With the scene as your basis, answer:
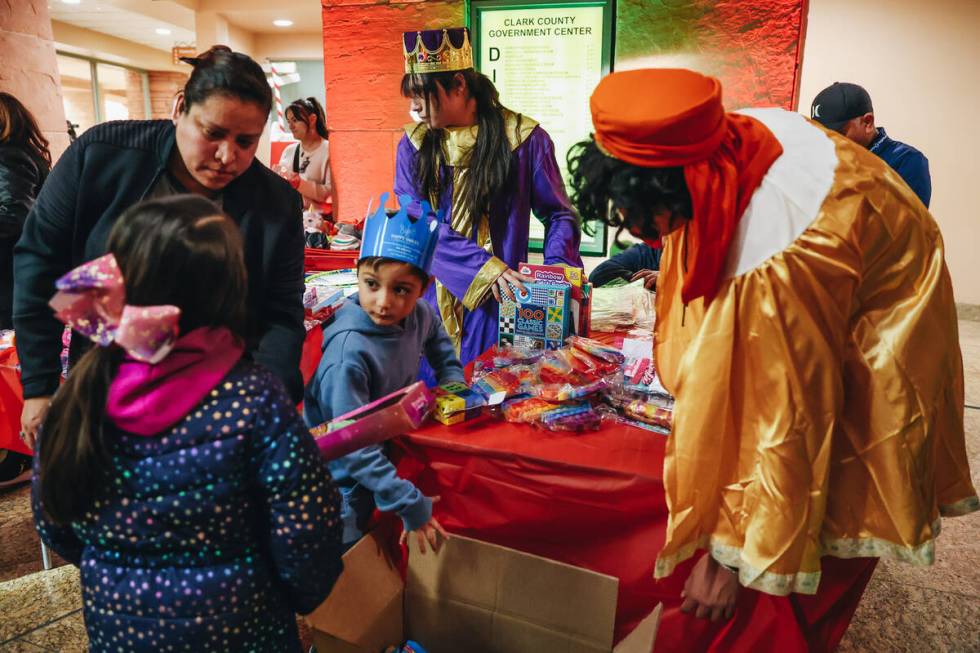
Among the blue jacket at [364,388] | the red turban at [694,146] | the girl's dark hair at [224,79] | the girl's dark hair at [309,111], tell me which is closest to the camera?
the red turban at [694,146]

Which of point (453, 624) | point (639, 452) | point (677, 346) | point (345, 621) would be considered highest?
point (677, 346)

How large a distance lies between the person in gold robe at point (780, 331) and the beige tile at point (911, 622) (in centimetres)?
114

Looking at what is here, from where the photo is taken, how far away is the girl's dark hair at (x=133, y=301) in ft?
3.01

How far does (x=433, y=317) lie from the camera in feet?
6.19

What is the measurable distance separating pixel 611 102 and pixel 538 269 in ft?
3.23

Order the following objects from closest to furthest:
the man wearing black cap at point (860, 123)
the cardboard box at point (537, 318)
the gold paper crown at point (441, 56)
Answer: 1. the cardboard box at point (537, 318)
2. the gold paper crown at point (441, 56)
3. the man wearing black cap at point (860, 123)

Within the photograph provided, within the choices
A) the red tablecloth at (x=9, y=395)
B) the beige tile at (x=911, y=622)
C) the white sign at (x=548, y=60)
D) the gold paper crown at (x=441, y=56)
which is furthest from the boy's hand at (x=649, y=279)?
the red tablecloth at (x=9, y=395)

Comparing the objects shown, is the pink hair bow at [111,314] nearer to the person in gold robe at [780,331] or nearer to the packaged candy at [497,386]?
the person in gold robe at [780,331]

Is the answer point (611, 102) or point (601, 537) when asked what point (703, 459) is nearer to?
point (601, 537)

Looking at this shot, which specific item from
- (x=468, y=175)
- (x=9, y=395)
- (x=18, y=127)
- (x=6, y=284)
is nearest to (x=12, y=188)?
(x=18, y=127)

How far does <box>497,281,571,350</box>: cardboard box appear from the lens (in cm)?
193

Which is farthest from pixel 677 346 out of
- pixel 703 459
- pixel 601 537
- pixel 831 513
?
pixel 601 537

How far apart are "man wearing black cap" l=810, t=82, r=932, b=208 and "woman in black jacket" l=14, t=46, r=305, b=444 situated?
2903 mm

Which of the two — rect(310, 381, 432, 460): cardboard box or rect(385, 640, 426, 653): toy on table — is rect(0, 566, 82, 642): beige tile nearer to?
rect(385, 640, 426, 653): toy on table
